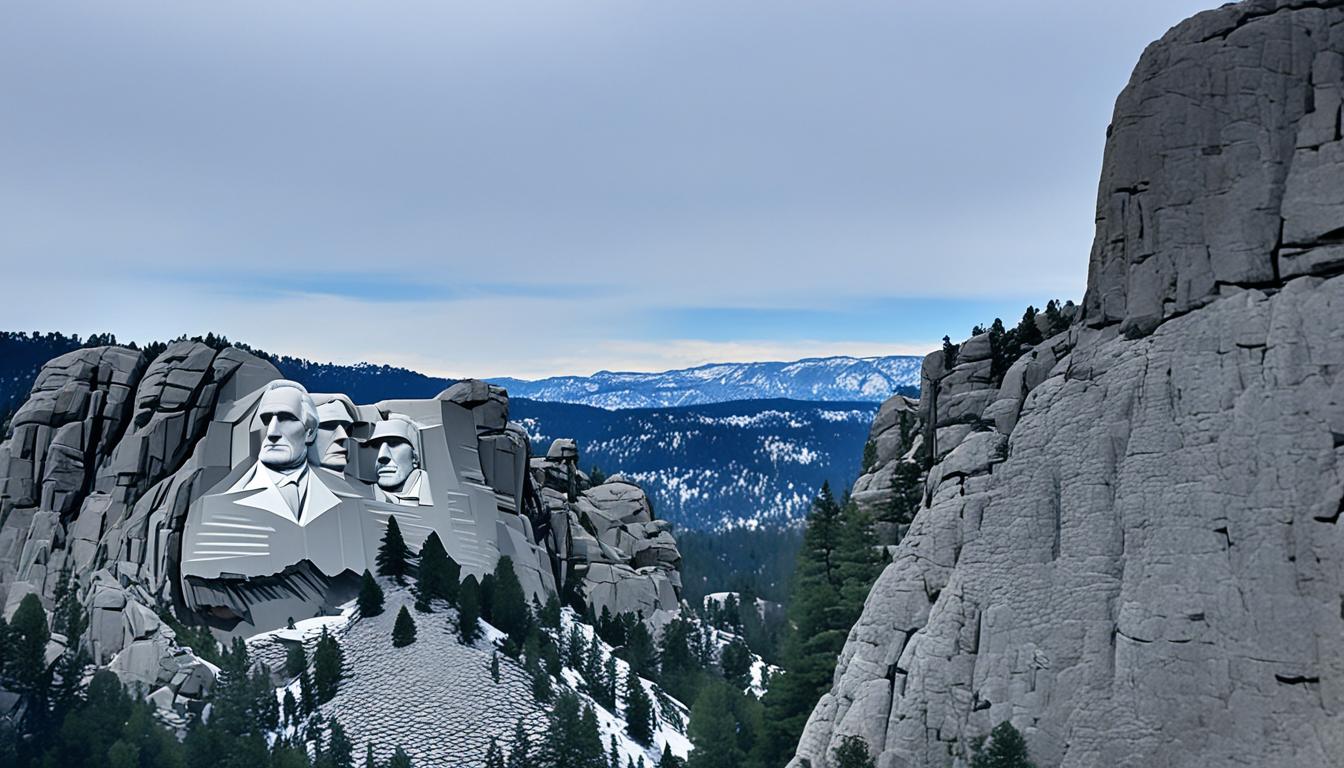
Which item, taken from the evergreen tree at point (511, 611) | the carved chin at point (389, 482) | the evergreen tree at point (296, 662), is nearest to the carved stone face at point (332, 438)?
the carved chin at point (389, 482)

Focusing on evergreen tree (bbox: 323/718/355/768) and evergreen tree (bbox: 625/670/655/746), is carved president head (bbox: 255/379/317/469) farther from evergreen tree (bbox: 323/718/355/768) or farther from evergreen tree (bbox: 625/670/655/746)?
evergreen tree (bbox: 625/670/655/746)

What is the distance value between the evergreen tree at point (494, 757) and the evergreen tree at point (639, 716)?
30.4 feet

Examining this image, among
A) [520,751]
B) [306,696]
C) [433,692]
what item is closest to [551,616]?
[433,692]

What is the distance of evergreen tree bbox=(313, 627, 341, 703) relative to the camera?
57.2 m

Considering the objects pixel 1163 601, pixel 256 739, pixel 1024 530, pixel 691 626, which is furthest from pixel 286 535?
pixel 1163 601

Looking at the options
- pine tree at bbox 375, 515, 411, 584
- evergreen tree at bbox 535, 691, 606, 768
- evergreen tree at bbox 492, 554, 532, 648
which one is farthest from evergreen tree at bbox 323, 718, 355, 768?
evergreen tree at bbox 492, 554, 532, 648

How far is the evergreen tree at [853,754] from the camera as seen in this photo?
33875 mm

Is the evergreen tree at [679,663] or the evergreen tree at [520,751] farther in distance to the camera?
the evergreen tree at [679,663]

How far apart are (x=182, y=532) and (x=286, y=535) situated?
21.6ft

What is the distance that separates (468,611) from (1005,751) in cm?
3895

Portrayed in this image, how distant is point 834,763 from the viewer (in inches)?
1379

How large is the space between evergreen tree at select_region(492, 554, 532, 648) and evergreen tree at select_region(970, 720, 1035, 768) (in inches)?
1580

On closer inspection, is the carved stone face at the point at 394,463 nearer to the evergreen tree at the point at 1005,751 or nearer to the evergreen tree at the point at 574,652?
the evergreen tree at the point at 574,652

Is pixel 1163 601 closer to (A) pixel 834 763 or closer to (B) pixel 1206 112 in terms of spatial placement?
(A) pixel 834 763
